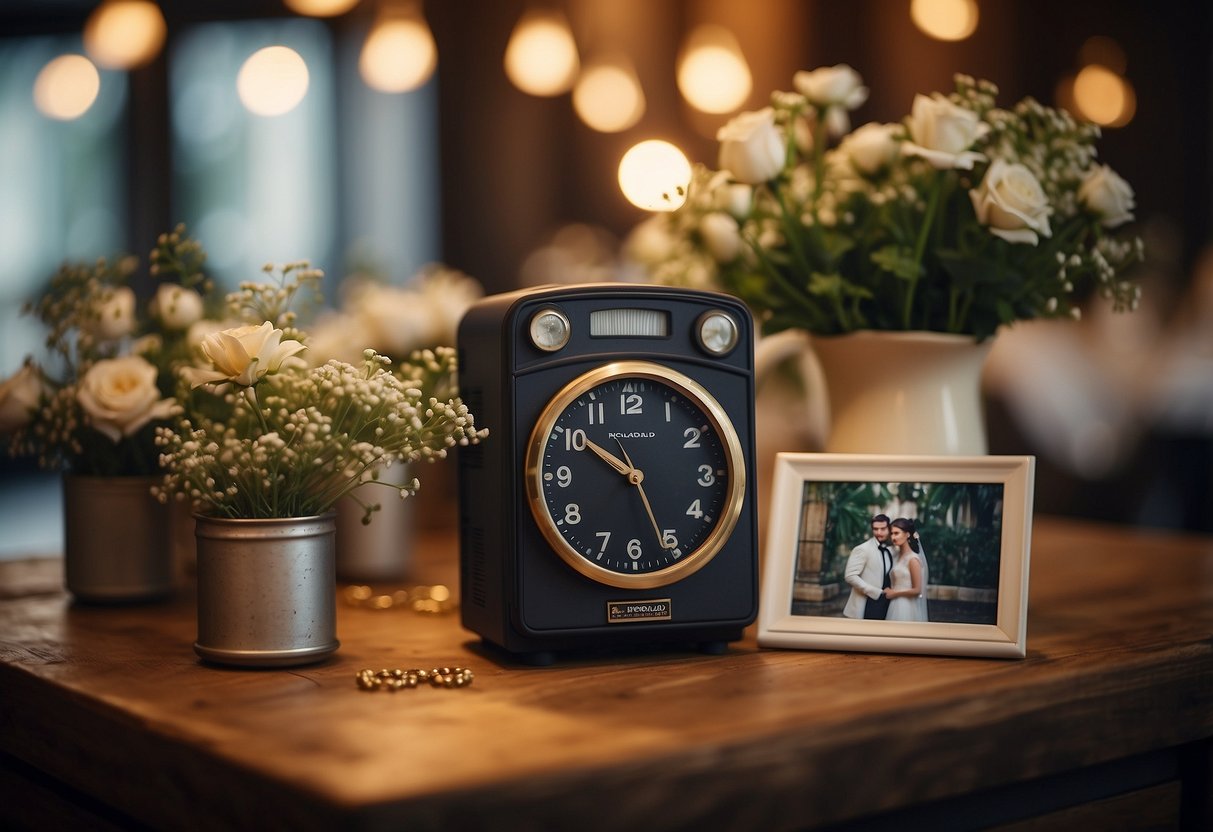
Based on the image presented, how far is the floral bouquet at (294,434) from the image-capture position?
0.97m

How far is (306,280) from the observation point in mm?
1164

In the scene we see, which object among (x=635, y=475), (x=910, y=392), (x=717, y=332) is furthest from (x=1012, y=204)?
(x=635, y=475)

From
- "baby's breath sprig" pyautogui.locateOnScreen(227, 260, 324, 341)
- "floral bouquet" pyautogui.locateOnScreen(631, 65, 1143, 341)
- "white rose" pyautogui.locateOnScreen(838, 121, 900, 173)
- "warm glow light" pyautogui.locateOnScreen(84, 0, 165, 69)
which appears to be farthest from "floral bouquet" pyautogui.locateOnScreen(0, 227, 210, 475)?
"warm glow light" pyautogui.locateOnScreen(84, 0, 165, 69)

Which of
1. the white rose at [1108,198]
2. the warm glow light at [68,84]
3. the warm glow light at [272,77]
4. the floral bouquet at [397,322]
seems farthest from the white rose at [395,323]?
the warm glow light at [68,84]

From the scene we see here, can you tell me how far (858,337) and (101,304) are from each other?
2.78ft

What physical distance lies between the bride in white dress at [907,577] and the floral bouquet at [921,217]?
9.8 inches

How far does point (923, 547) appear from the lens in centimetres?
106

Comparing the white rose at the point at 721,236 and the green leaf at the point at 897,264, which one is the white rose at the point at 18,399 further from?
the green leaf at the point at 897,264

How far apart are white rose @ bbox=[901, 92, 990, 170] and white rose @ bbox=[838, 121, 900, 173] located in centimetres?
7

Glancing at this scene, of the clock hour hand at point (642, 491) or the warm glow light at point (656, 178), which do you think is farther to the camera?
the warm glow light at point (656, 178)

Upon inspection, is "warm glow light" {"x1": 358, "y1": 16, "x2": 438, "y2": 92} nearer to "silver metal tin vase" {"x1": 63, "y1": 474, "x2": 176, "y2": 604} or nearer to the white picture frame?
"silver metal tin vase" {"x1": 63, "y1": 474, "x2": 176, "y2": 604}

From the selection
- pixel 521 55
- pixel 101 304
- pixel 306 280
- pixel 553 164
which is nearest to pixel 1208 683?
pixel 306 280

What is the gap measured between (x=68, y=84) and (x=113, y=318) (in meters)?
2.42

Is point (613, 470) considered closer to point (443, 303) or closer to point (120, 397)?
point (120, 397)
